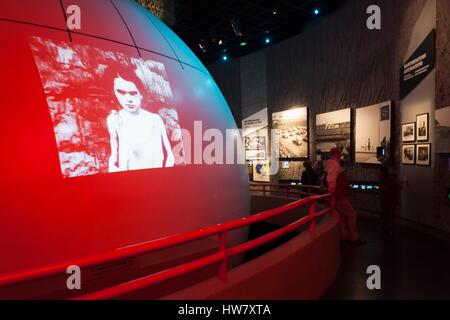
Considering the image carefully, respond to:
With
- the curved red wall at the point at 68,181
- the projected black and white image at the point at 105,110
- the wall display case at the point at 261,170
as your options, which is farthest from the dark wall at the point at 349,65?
the projected black and white image at the point at 105,110

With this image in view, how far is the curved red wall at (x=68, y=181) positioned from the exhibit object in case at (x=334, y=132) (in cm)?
811

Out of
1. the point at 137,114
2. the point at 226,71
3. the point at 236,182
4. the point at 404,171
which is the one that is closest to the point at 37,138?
the point at 137,114

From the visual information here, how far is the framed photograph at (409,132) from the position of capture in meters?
8.31

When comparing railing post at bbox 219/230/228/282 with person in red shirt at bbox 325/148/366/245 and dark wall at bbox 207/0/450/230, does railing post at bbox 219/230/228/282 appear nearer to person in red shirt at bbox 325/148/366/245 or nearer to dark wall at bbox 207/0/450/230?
person in red shirt at bbox 325/148/366/245

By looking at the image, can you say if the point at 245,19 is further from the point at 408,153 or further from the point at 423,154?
the point at 423,154

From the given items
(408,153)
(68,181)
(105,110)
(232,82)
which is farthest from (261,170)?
(68,181)

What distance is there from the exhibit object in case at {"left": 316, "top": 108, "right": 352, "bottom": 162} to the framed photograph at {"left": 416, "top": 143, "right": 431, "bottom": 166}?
3.25m

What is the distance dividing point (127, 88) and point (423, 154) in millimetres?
7592

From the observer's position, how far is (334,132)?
1201 centimetres

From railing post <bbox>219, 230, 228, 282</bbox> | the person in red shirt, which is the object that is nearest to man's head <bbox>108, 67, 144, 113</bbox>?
railing post <bbox>219, 230, 228, 282</bbox>

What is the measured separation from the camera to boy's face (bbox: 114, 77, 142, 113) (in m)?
4.01

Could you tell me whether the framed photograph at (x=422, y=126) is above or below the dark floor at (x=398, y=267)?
above

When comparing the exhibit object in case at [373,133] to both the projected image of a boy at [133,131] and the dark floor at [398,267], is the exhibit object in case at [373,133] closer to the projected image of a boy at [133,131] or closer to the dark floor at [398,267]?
the dark floor at [398,267]
